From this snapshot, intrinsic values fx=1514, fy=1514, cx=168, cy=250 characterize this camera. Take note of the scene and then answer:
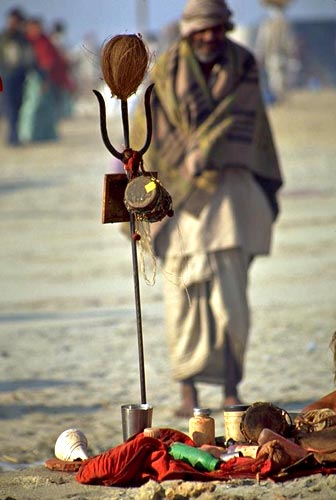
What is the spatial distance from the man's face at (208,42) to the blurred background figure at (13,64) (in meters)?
16.3

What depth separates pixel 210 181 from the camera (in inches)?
330

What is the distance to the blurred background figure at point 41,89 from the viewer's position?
27.3 metres

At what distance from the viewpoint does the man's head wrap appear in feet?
26.9

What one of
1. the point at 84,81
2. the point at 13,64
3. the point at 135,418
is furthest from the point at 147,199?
the point at 84,81

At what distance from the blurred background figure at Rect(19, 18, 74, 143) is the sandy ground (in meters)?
6.51

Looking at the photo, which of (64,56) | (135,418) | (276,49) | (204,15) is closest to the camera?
(135,418)

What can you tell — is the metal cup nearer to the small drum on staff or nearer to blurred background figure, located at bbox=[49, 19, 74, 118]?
the small drum on staff

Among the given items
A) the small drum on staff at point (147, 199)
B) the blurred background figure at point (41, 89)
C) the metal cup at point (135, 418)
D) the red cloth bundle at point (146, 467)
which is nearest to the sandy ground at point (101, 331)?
the red cloth bundle at point (146, 467)

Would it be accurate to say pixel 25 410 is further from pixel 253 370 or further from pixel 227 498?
pixel 227 498

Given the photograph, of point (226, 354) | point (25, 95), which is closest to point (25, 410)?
point (226, 354)

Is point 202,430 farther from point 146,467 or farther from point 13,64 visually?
point 13,64

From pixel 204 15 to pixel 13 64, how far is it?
61.7ft

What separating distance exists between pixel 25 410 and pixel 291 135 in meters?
20.2

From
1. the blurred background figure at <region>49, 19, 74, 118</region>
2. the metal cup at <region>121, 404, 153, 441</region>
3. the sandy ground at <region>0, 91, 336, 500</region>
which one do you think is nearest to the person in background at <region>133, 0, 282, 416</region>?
the sandy ground at <region>0, 91, 336, 500</region>
